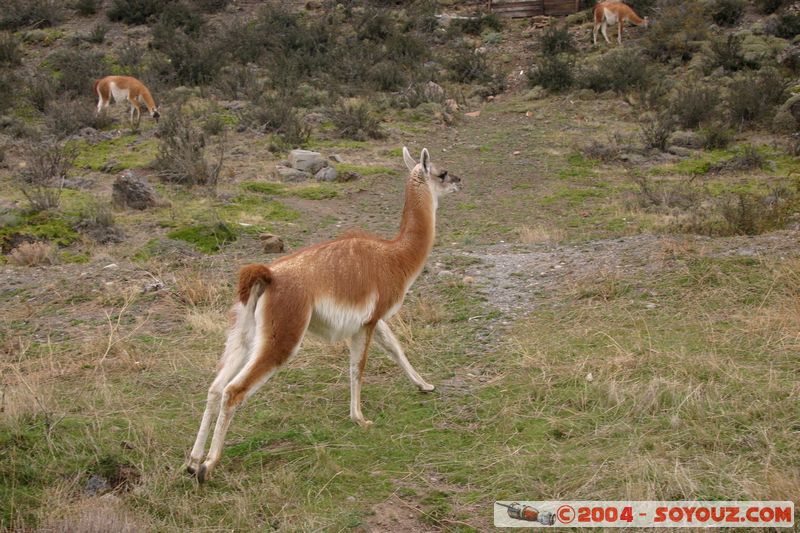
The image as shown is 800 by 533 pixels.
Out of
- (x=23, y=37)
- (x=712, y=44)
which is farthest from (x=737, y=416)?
(x=23, y=37)

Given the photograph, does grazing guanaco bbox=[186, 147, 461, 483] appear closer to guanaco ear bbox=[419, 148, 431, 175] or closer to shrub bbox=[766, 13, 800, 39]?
guanaco ear bbox=[419, 148, 431, 175]

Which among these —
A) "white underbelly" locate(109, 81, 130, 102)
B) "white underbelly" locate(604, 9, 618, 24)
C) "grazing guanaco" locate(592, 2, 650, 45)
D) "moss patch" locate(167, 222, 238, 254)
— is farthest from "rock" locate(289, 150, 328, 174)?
"white underbelly" locate(604, 9, 618, 24)

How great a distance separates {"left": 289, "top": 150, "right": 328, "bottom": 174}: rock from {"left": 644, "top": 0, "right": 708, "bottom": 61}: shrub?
11995 millimetres

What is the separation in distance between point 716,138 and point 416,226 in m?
11.4

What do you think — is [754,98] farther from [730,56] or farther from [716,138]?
[730,56]

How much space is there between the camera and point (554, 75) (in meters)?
21.5

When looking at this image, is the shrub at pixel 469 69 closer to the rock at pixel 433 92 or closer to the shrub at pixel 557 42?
the rock at pixel 433 92

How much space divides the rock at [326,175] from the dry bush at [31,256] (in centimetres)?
553

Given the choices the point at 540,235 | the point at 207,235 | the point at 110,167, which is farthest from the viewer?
the point at 110,167

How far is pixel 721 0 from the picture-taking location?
2470 centimetres

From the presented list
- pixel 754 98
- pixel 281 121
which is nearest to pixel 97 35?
pixel 281 121

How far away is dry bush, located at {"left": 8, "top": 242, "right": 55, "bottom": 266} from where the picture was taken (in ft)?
31.6

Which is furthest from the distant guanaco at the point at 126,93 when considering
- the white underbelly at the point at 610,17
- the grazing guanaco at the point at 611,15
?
the white underbelly at the point at 610,17

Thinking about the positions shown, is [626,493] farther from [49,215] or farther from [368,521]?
[49,215]
